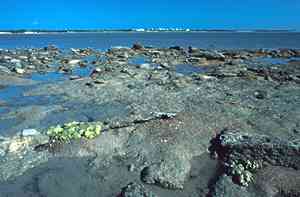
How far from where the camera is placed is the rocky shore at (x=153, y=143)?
6.52 meters

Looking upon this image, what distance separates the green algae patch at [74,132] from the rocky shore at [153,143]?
1.0 inches

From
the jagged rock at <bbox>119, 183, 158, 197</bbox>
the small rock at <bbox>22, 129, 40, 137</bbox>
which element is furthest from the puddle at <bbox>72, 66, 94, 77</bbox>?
the jagged rock at <bbox>119, 183, 158, 197</bbox>

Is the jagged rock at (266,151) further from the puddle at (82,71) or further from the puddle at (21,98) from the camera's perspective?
the puddle at (82,71)

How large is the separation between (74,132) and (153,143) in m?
1.99

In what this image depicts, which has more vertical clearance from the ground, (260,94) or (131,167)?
(131,167)

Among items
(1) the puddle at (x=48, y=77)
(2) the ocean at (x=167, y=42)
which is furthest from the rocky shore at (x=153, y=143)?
(2) the ocean at (x=167, y=42)

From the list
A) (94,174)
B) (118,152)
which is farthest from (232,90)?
(94,174)

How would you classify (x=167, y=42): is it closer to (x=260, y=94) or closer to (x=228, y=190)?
(x=260, y=94)

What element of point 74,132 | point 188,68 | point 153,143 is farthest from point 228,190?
point 188,68

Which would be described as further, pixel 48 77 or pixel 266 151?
pixel 48 77

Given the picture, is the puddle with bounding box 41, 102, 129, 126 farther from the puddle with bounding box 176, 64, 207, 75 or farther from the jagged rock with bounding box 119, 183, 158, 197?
the puddle with bounding box 176, 64, 207, 75

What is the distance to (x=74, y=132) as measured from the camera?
28.0 feet

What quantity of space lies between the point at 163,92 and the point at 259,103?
12.5 feet

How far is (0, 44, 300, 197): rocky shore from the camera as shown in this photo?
652 centimetres
